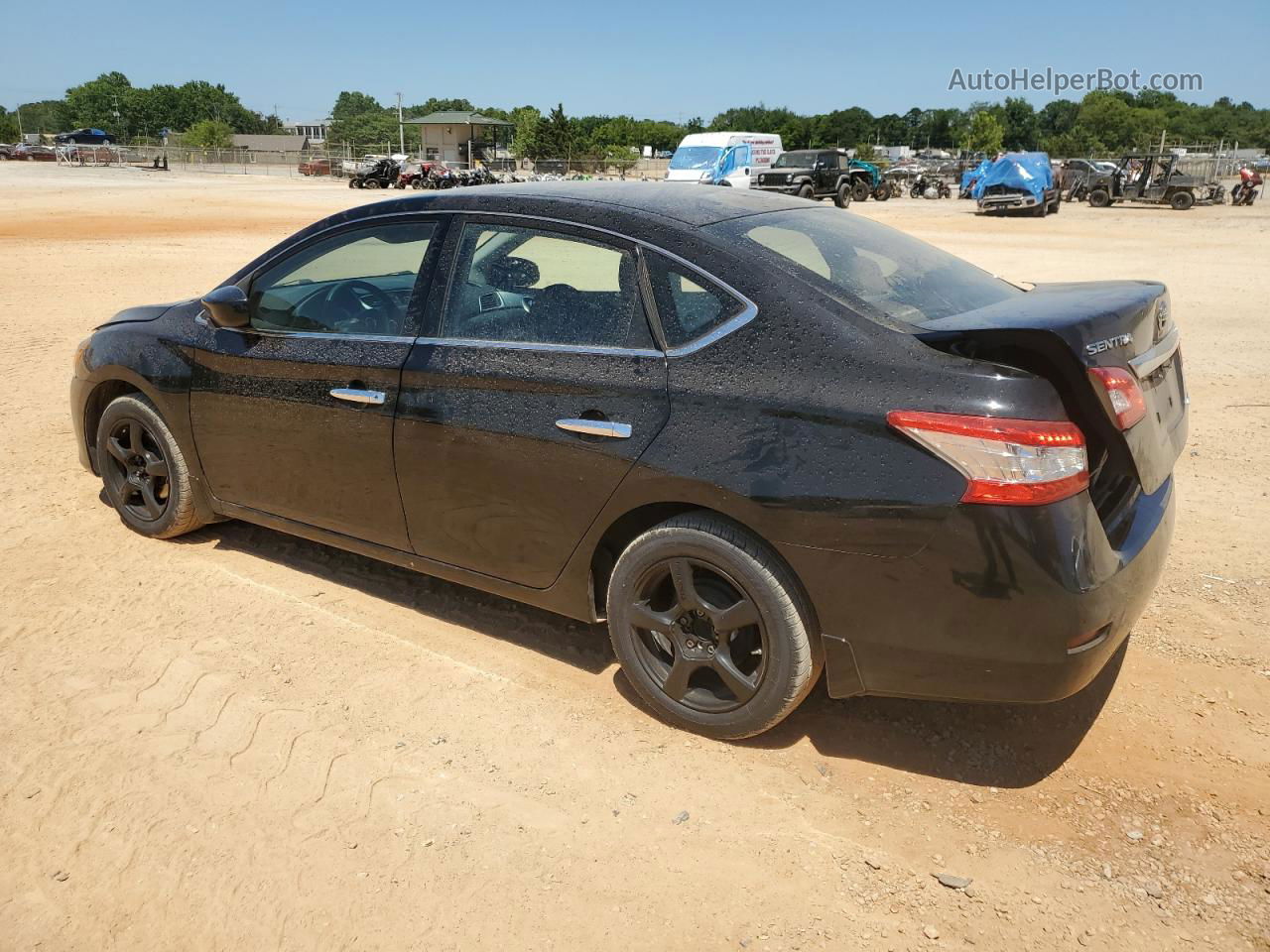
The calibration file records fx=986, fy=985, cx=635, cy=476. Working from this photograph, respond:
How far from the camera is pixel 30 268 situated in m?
14.2

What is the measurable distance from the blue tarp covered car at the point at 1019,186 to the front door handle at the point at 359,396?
32.9 meters

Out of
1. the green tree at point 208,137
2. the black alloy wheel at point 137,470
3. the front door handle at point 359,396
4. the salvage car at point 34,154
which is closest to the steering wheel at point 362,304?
the front door handle at point 359,396

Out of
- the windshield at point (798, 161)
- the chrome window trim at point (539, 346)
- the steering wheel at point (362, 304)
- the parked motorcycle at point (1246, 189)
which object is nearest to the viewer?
the chrome window trim at point (539, 346)

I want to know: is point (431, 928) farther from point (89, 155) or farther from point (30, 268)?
point (89, 155)

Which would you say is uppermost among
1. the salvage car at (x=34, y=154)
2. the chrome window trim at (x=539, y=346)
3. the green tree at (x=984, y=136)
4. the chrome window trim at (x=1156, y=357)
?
the green tree at (x=984, y=136)

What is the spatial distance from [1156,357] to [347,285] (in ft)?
10.00

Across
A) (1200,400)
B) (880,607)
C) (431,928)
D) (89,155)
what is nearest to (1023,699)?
(880,607)

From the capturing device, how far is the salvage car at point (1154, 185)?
3606 centimetres

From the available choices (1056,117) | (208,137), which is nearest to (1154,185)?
(208,137)

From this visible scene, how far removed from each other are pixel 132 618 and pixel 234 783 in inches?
53.1

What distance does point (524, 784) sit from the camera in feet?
9.83

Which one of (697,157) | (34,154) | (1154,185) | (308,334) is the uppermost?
(34,154)

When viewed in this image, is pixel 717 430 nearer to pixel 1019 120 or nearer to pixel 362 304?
pixel 362 304

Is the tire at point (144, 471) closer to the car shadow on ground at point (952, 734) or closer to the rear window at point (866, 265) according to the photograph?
the rear window at point (866, 265)
